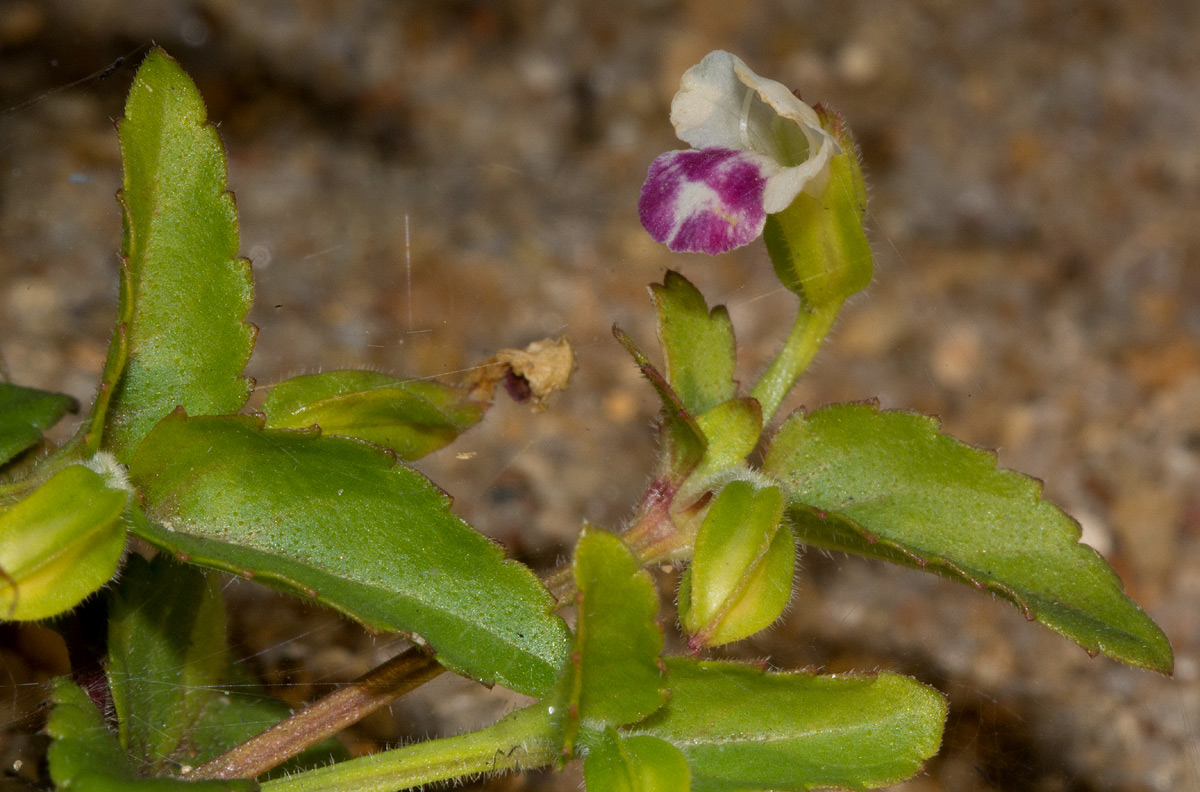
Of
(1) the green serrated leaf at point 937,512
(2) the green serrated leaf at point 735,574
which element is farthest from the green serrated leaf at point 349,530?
(1) the green serrated leaf at point 937,512

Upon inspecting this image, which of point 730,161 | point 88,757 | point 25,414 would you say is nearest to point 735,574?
point 730,161

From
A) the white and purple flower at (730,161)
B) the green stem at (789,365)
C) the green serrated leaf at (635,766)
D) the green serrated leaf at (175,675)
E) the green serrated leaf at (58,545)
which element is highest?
the white and purple flower at (730,161)

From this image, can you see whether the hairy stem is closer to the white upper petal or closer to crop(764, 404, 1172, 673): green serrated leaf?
crop(764, 404, 1172, 673): green serrated leaf

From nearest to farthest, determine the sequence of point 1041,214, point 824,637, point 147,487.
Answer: point 147,487 → point 824,637 → point 1041,214

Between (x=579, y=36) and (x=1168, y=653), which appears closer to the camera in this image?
(x=1168, y=653)

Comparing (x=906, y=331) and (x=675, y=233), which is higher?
(x=675, y=233)

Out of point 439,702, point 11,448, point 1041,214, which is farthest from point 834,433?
point 1041,214

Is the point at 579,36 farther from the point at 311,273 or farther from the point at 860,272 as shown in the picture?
the point at 860,272

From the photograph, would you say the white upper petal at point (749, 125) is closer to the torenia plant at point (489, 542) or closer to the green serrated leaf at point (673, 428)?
the torenia plant at point (489, 542)
